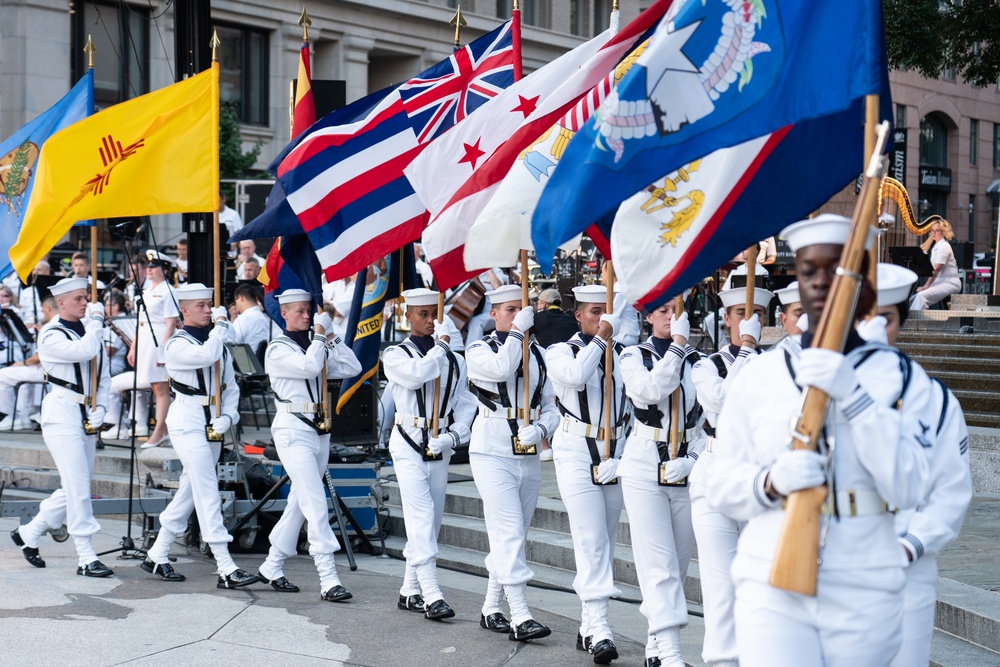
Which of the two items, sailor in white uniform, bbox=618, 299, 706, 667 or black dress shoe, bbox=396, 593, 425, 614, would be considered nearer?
sailor in white uniform, bbox=618, 299, 706, 667

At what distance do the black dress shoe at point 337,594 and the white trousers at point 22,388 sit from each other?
26.1 ft

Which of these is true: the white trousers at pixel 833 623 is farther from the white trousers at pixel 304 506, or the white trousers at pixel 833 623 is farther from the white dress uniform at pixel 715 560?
the white trousers at pixel 304 506

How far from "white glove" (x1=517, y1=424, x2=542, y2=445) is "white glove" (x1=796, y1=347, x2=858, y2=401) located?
180 inches

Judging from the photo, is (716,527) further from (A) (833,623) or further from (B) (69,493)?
(B) (69,493)

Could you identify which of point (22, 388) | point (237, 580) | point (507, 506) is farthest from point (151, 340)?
point (507, 506)

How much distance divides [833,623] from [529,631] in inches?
168

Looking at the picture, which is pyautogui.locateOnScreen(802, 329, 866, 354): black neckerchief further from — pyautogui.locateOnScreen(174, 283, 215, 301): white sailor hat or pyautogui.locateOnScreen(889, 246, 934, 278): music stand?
pyautogui.locateOnScreen(889, 246, 934, 278): music stand

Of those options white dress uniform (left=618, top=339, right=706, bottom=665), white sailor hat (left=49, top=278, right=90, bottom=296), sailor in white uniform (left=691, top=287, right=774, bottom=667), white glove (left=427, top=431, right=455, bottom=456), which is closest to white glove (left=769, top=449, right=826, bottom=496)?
sailor in white uniform (left=691, top=287, right=774, bottom=667)

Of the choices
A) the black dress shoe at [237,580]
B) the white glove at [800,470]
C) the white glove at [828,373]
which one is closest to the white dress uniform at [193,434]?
the black dress shoe at [237,580]

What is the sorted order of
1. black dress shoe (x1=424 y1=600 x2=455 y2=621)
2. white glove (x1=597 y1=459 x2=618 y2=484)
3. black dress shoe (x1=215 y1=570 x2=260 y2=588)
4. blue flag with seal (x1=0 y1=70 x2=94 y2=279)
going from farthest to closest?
blue flag with seal (x1=0 y1=70 x2=94 y2=279) → black dress shoe (x1=215 y1=570 x2=260 y2=588) → black dress shoe (x1=424 y1=600 x2=455 y2=621) → white glove (x1=597 y1=459 x2=618 y2=484)

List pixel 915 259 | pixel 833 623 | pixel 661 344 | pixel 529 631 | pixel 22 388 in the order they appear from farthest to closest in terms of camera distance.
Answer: pixel 22 388
pixel 915 259
pixel 529 631
pixel 661 344
pixel 833 623

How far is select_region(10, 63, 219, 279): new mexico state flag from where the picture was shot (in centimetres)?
1080

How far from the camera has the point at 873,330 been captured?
4.37m

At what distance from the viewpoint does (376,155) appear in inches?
399
